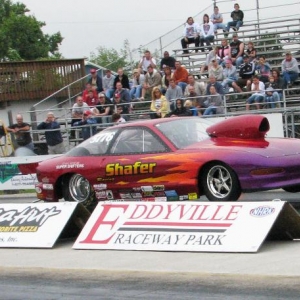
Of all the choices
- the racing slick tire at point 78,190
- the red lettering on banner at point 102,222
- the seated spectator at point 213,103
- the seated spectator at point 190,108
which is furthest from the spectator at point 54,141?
the red lettering on banner at point 102,222

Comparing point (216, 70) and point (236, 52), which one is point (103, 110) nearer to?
point (216, 70)

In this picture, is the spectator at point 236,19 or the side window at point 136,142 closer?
the side window at point 136,142

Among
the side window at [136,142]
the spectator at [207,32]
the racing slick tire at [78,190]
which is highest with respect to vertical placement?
the spectator at [207,32]

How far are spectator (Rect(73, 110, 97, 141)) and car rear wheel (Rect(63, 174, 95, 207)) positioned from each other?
840 centimetres

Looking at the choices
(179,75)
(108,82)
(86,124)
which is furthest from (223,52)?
(86,124)

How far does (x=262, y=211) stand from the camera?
32.6 feet

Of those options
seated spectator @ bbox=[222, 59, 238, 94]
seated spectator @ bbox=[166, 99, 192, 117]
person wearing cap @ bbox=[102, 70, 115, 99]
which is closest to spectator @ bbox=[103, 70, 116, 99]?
person wearing cap @ bbox=[102, 70, 115, 99]

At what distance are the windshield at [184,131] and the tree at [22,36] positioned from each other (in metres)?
54.3

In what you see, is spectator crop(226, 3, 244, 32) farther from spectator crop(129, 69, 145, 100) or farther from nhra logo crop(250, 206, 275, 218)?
nhra logo crop(250, 206, 275, 218)

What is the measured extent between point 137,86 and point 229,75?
292cm

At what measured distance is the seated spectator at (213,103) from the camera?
22.3 metres

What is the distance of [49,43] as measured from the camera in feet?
271

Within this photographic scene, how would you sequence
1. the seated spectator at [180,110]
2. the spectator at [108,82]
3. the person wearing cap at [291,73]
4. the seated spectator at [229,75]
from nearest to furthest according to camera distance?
the seated spectator at [180,110]
the person wearing cap at [291,73]
the seated spectator at [229,75]
the spectator at [108,82]

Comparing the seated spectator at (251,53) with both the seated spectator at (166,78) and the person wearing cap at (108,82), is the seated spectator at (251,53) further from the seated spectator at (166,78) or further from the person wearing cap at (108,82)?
the person wearing cap at (108,82)
